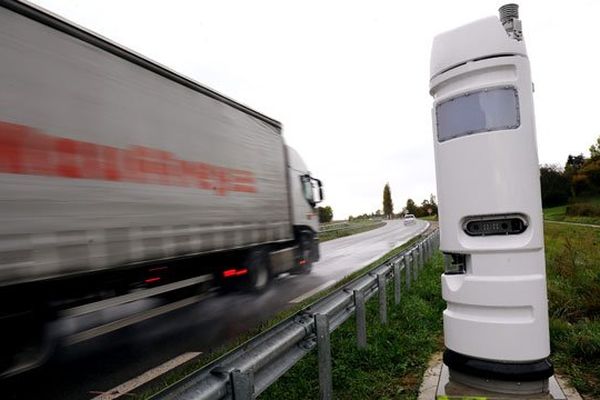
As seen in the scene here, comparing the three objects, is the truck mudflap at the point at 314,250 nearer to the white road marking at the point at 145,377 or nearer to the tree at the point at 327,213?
the white road marking at the point at 145,377

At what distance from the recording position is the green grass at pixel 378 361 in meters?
3.82

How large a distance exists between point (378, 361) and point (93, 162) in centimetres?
375

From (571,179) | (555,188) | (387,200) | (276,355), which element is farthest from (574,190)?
(387,200)

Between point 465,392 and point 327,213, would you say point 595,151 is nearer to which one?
point 327,213

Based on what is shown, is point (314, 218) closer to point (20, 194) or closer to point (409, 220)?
point (20, 194)

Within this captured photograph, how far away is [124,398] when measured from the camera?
4195mm

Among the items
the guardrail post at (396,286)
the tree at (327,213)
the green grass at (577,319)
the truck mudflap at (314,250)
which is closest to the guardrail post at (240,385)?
the green grass at (577,319)

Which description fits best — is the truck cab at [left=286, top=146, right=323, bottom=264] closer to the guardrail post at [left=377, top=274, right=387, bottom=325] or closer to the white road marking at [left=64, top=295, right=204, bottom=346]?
the white road marking at [left=64, top=295, right=204, bottom=346]

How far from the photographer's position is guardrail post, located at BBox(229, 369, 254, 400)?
2.16m

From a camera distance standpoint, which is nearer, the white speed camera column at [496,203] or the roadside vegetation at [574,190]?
the white speed camera column at [496,203]

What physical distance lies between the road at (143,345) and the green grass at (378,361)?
1789 mm

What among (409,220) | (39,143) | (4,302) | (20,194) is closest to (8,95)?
(39,143)

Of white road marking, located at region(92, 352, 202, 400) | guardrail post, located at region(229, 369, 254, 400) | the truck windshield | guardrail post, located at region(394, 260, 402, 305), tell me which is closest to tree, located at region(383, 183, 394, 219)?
the truck windshield

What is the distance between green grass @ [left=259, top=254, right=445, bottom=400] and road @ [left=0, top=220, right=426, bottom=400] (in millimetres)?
1789
